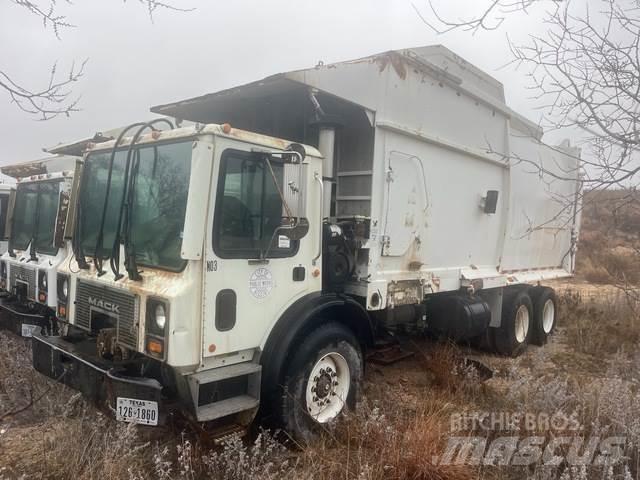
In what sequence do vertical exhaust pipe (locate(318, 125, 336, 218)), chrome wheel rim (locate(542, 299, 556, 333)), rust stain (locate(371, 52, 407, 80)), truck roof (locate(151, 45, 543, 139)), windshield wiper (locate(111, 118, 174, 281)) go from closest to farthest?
windshield wiper (locate(111, 118, 174, 281)) < truck roof (locate(151, 45, 543, 139)) < vertical exhaust pipe (locate(318, 125, 336, 218)) < rust stain (locate(371, 52, 407, 80)) < chrome wheel rim (locate(542, 299, 556, 333))

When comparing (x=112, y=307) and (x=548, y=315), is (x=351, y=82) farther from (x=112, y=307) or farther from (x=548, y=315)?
(x=548, y=315)

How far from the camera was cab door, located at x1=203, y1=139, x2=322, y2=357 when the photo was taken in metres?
3.29

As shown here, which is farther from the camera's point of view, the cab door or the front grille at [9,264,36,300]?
the front grille at [9,264,36,300]

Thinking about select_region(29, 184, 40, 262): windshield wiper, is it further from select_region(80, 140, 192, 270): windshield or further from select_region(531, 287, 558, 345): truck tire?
select_region(531, 287, 558, 345): truck tire

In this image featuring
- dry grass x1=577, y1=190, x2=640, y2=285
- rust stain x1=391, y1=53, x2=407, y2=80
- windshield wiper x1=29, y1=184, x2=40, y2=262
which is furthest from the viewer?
dry grass x1=577, y1=190, x2=640, y2=285

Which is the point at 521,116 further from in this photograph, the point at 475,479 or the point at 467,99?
the point at 475,479

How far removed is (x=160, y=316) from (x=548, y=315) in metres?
6.84

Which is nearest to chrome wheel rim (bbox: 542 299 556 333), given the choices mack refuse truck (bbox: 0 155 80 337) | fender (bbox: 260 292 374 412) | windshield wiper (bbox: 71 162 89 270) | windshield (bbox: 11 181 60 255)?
fender (bbox: 260 292 374 412)

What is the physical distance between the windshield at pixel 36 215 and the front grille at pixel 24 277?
0.97 ft

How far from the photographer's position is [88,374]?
3428 mm

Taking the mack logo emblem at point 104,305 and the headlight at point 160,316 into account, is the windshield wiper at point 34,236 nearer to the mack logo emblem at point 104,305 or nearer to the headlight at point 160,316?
the mack logo emblem at point 104,305

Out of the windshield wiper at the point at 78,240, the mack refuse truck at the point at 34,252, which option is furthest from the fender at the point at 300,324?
the mack refuse truck at the point at 34,252

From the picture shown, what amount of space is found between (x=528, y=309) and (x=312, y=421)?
4.81 metres

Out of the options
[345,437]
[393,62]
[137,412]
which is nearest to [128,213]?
[137,412]
